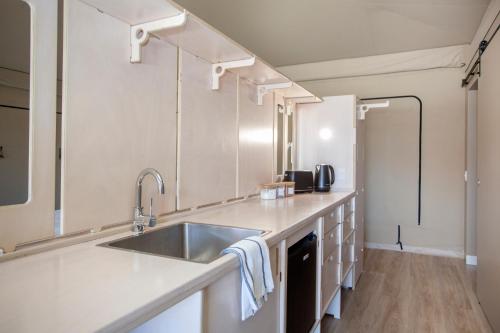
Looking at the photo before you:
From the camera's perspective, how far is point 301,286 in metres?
1.72

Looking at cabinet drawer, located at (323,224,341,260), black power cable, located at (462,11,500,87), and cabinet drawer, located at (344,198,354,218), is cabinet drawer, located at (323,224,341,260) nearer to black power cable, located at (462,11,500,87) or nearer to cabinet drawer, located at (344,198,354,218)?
cabinet drawer, located at (344,198,354,218)

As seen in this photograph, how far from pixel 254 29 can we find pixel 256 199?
1921 millimetres

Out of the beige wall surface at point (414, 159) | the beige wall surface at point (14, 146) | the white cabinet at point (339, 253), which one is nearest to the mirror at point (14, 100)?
the beige wall surface at point (14, 146)

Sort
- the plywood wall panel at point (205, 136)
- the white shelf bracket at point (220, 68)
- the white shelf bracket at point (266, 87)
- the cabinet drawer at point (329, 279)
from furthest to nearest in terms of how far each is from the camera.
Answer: the white shelf bracket at point (266, 87) → the cabinet drawer at point (329, 279) → the white shelf bracket at point (220, 68) → the plywood wall panel at point (205, 136)

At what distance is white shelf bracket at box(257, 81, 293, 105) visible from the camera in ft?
8.34

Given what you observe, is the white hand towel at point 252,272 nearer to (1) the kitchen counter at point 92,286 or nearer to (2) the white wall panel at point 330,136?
(1) the kitchen counter at point 92,286

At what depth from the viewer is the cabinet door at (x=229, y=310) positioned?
36.7 inches

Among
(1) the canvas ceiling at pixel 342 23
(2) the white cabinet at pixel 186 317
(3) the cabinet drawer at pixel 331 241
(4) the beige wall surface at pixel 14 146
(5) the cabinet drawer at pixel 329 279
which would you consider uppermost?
(1) the canvas ceiling at pixel 342 23

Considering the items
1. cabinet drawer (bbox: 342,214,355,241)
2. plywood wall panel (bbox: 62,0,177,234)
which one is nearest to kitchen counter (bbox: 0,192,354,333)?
plywood wall panel (bbox: 62,0,177,234)

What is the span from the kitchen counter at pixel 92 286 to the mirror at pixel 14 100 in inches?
9.0

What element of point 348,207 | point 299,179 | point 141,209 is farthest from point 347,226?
point 141,209

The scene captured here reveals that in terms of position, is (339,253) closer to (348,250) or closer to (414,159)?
(348,250)

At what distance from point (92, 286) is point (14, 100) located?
0.65m

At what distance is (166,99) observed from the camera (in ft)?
5.40
